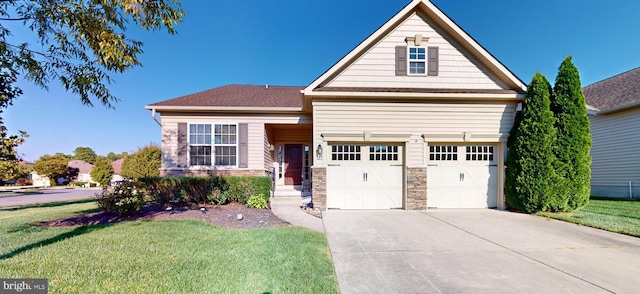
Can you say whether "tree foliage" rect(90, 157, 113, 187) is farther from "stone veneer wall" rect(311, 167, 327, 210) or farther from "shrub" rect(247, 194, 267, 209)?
"stone veneer wall" rect(311, 167, 327, 210)

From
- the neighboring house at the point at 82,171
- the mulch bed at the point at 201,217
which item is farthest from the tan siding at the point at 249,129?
the neighboring house at the point at 82,171

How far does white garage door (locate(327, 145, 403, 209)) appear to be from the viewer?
848cm

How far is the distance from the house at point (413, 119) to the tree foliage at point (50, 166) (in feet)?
136

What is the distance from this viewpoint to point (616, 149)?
37.8ft

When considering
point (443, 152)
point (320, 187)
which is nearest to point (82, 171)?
point (320, 187)

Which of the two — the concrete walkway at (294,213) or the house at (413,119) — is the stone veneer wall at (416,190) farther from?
the concrete walkway at (294,213)

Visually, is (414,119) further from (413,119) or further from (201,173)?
(201,173)

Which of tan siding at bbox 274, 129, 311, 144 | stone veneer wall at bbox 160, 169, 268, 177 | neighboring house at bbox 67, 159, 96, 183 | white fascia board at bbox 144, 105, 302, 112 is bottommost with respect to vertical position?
neighboring house at bbox 67, 159, 96, 183

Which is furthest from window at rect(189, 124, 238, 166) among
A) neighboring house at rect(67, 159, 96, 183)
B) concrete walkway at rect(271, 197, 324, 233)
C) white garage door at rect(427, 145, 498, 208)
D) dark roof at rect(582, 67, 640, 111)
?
neighboring house at rect(67, 159, 96, 183)

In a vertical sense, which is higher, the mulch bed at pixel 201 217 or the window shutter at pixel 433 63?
the window shutter at pixel 433 63

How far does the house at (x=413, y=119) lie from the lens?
331 inches

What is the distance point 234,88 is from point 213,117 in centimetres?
324

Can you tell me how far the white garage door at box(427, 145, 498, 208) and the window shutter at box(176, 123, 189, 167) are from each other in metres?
9.24

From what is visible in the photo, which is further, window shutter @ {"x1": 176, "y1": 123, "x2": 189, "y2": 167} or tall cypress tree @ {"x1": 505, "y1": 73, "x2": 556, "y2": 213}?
window shutter @ {"x1": 176, "y1": 123, "x2": 189, "y2": 167}
